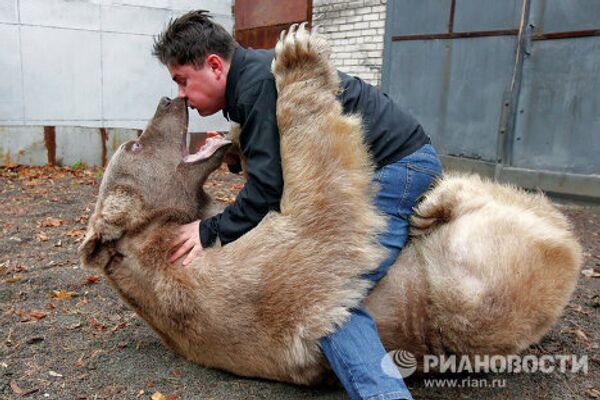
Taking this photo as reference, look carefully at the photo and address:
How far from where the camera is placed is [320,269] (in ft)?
8.82

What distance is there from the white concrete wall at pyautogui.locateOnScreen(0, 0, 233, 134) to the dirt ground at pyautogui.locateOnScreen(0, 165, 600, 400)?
19.5 feet

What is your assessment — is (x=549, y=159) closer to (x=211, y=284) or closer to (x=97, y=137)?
(x=211, y=284)

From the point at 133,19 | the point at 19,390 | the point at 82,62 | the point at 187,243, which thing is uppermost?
the point at 133,19

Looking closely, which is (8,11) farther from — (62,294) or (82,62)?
(62,294)

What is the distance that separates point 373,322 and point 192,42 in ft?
6.10

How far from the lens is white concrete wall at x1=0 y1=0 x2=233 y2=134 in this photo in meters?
9.98

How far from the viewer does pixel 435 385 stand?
115 inches

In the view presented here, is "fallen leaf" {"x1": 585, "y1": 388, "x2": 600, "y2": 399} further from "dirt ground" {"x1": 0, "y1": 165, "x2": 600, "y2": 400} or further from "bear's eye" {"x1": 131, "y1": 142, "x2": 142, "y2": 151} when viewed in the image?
"bear's eye" {"x1": 131, "y1": 142, "x2": 142, "y2": 151}

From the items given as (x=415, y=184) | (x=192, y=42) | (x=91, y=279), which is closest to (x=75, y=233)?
(x=91, y=279)

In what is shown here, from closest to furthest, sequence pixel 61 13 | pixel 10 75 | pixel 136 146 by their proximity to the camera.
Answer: pixel 136 146 → pixel 10 75 → pixel 61 13

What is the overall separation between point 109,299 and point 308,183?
2.17m

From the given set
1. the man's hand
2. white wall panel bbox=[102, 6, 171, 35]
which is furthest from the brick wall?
the man's hand

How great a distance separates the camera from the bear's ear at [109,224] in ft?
9.83

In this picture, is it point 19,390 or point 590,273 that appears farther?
point 590,273
